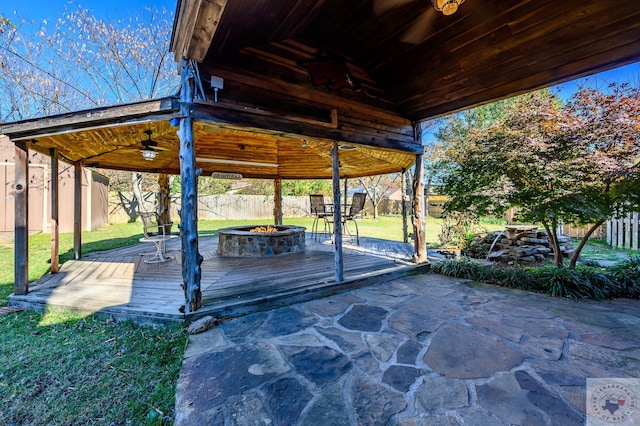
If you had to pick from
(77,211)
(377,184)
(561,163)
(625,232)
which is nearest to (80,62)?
(77,211)

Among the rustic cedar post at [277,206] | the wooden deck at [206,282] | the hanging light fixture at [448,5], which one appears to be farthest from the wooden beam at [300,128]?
the rustic cedar post at [277,206]

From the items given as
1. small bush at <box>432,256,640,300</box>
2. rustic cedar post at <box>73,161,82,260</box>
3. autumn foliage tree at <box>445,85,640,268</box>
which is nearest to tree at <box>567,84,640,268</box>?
autumn foliage tree at <box>445,85,640,268</box>

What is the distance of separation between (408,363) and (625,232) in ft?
25.4

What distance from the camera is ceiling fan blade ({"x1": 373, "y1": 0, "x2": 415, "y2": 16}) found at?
2789mm

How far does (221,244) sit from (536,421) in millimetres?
5384

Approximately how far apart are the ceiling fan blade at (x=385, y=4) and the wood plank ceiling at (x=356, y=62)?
0.6 inches

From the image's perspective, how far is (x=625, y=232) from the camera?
20.2 ft

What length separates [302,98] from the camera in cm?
343

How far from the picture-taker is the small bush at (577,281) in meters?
3.38

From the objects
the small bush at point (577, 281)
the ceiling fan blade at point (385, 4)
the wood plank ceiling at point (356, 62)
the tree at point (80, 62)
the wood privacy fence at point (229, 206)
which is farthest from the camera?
the wood privacy fence at point (229, 206)

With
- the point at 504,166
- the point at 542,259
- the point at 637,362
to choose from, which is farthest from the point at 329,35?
the point at 542,259

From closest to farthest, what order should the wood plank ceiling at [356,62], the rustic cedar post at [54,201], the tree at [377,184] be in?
1. the wood plank ceiling at [356,62]
2. the rustic cedar post at [54,201]
3. the tree at [377,184]

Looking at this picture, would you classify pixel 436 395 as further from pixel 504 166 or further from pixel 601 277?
pixel 504 166

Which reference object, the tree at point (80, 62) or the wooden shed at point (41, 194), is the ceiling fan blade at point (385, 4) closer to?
the wooden shed at point (41, 194)
